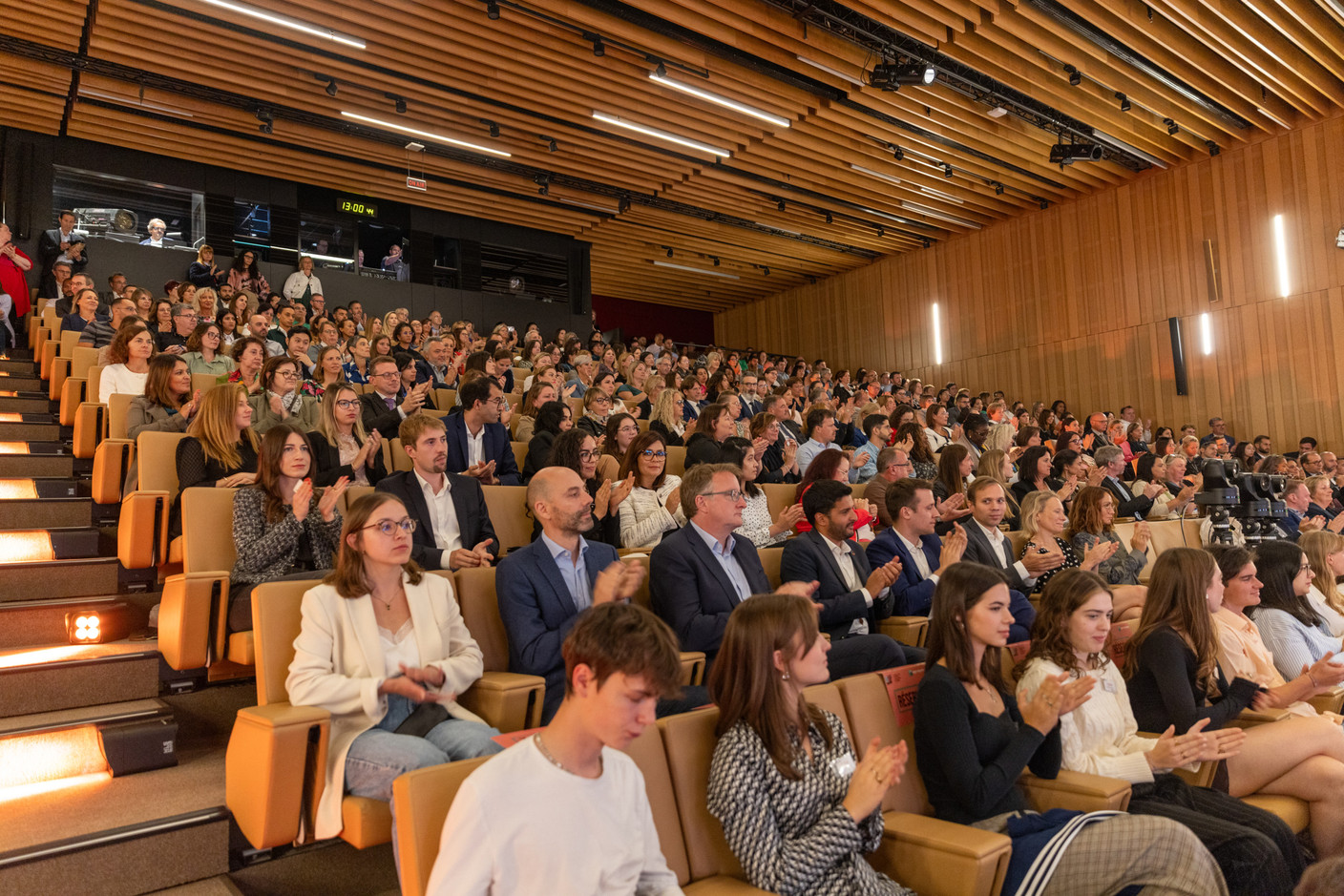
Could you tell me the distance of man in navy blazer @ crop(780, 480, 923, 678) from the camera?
2.50 metres

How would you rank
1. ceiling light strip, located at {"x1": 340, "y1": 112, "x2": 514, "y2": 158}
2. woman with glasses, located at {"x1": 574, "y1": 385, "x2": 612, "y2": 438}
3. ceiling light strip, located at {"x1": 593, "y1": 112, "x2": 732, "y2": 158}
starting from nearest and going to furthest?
woman with glasses, located at {"x1": 574, "y1": 385, "x2": 612, "y2": 438}
ceiling light strip, located at {"x1": 340, "y1": 112, "x2": 514, "y2": 158}
ceiling light strip, located at {"x1": 593, "y1": 112, "x2": 732, "y2": 158}

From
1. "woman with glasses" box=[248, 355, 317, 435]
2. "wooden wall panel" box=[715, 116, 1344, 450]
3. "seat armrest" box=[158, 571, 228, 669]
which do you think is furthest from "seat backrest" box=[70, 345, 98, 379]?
"wooden wall panel" box=[715, 116, 1344, 450]

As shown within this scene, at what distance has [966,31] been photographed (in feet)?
22.1

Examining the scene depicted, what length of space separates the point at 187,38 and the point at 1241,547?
735 centimetres

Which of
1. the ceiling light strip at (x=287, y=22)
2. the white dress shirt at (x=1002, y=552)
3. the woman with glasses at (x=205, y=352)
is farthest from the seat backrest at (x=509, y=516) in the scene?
the ceiling light strip at (x=287, y=22)

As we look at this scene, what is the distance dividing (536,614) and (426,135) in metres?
7.01

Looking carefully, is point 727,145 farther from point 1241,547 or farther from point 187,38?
point 1241,547

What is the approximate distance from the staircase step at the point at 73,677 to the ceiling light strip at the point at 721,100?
5.81 metres

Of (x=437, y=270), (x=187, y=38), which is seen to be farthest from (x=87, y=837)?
(x=437, y=270)

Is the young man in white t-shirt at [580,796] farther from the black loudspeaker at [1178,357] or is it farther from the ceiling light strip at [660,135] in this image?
the black loudspeaker at [1178,357]

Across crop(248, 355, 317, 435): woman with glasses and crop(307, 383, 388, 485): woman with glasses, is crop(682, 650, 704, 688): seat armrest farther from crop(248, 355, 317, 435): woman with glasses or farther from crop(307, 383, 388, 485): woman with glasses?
crop(248, 355, 317, 435): woman with glasses

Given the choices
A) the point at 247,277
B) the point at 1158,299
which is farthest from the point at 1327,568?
the point at 247,277

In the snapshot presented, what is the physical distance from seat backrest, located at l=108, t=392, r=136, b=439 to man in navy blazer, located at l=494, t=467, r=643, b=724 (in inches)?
87.5

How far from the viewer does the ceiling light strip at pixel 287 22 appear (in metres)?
5.92
